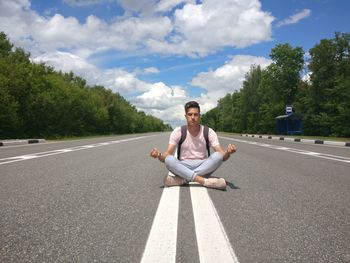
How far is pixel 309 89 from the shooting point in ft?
196

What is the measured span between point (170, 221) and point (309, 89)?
199 feet

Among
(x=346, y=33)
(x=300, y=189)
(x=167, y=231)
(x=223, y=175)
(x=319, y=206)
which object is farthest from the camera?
(x=346, y=33)

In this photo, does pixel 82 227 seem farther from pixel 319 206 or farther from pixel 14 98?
pixel 14 98

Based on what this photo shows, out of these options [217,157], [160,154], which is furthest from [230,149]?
[160,154]

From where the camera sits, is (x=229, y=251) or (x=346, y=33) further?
(x=346, y=33)

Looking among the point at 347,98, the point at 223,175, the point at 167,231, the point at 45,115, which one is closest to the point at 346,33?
the point at 347,98

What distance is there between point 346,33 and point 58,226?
61.7 metres

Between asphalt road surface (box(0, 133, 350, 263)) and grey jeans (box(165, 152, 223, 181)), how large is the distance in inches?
8.4

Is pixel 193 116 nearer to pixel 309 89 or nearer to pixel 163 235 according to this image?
pixel 163 235

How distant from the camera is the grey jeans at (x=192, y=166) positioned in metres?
5.67

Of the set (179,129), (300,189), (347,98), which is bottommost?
(300,189)

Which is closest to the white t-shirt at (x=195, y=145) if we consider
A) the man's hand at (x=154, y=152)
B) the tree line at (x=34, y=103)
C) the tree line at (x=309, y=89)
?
the man's hand at (x=154, y=152)

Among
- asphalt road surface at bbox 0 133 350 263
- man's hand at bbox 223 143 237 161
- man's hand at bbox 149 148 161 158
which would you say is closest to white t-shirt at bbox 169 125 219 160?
man's hand at bbox 223 143 237 161

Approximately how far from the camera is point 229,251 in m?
2.69
